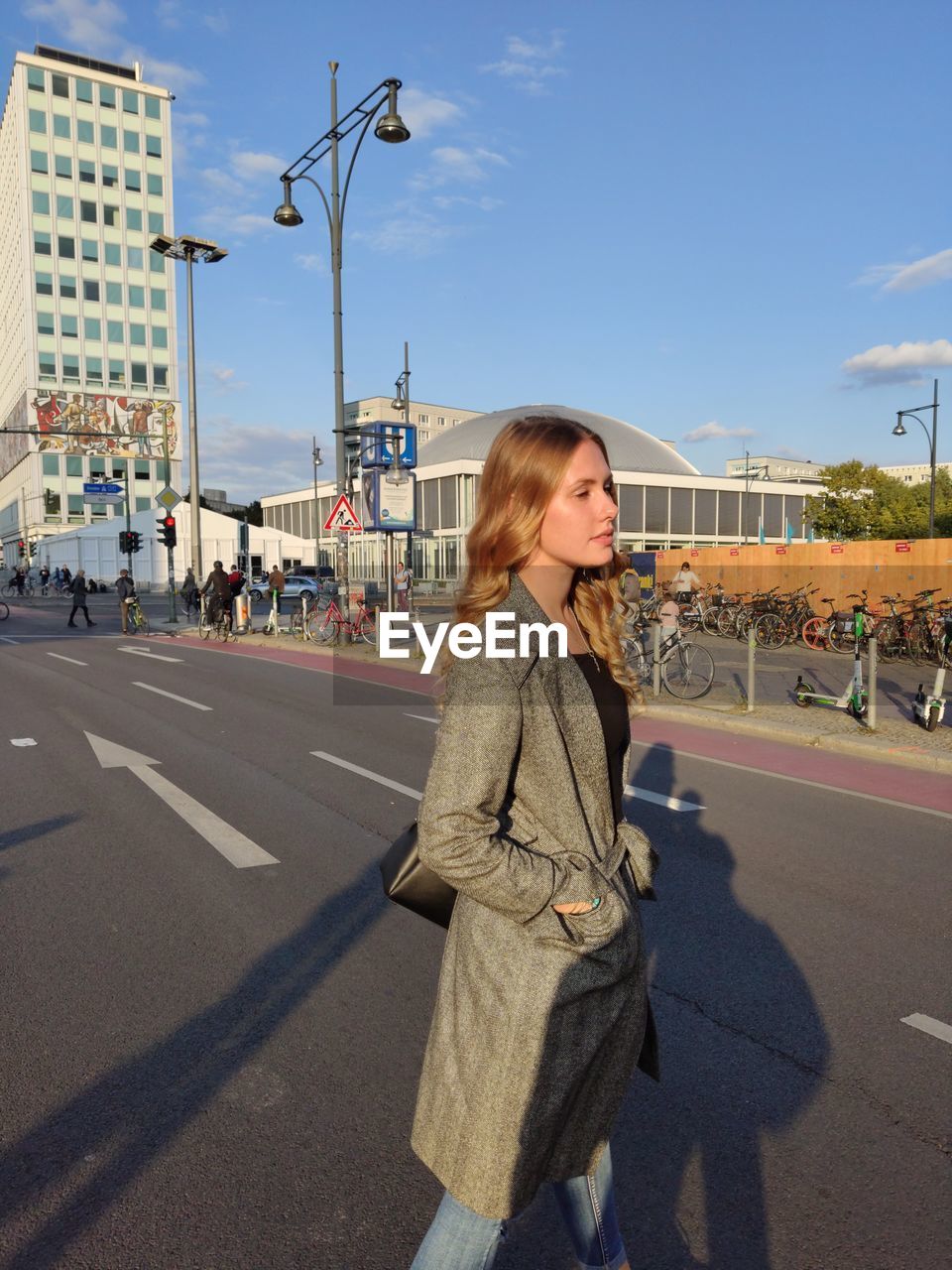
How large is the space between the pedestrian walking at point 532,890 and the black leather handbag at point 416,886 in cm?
4

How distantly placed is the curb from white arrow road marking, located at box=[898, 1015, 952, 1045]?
5373 millimetres

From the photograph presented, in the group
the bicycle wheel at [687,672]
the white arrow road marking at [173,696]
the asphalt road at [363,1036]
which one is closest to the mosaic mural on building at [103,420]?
the white arrow road marking at [173,696]

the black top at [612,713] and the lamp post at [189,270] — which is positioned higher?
the lamp post at [189,270]

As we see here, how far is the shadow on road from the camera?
8.08ft

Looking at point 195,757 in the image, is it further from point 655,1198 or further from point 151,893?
point 655,1198

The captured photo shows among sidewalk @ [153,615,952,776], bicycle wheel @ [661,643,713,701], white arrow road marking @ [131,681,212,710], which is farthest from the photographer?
bicycle wheel @ [661,643,713,701]

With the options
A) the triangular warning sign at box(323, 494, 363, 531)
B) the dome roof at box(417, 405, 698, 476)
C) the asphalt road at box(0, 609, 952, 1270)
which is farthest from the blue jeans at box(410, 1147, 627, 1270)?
the dome roof at box(417, 405, 698, 476)

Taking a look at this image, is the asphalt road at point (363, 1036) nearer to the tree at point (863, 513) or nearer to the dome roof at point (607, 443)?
the tree at point (863, 513)

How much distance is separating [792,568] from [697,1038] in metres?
22.9

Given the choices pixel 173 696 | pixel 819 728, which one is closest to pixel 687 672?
pixel 819 728

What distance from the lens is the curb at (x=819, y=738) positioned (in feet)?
28.1

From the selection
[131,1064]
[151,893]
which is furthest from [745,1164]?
[151,893]

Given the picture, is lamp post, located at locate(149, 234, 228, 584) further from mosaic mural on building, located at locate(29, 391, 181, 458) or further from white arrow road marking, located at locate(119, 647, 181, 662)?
mosaic mural on building, located at locate(29, 391, 181, 458)

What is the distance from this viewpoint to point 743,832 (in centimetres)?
621
